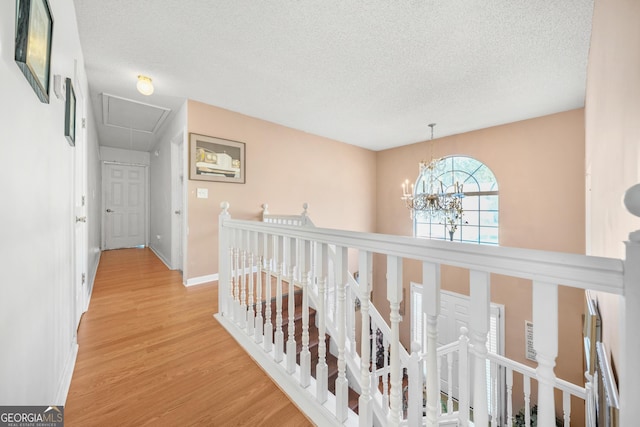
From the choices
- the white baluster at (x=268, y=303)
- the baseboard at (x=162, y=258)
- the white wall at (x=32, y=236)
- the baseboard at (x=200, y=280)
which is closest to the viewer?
the white wall at (x=32, y=236)

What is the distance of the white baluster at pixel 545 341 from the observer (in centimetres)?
54

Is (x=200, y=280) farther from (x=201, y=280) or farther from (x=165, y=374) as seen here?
(x=165, y=374)

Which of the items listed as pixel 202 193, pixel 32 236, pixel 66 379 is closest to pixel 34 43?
pixel 32 236

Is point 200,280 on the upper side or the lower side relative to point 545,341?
lower

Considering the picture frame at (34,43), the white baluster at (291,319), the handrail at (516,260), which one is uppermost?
the picture frame at (34,43)

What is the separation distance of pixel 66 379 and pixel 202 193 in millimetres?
2279

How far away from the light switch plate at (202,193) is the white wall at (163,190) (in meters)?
0.80

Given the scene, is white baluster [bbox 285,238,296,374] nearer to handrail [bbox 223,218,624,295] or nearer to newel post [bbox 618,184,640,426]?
handrail [bbox 223,218,624,295]

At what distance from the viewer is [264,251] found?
5.16 feet

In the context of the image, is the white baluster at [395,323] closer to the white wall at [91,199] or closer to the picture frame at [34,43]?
the picture frame at [34,43]

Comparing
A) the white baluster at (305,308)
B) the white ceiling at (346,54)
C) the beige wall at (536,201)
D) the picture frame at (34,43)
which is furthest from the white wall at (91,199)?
the beige wall at (536,201)

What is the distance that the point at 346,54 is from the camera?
223 centimetres

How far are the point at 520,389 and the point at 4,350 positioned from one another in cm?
516

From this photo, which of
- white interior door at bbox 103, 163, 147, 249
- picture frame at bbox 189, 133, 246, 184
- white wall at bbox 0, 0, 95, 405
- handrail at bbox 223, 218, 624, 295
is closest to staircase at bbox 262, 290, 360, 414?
white wall at bbox 0, 0, 95, 405
